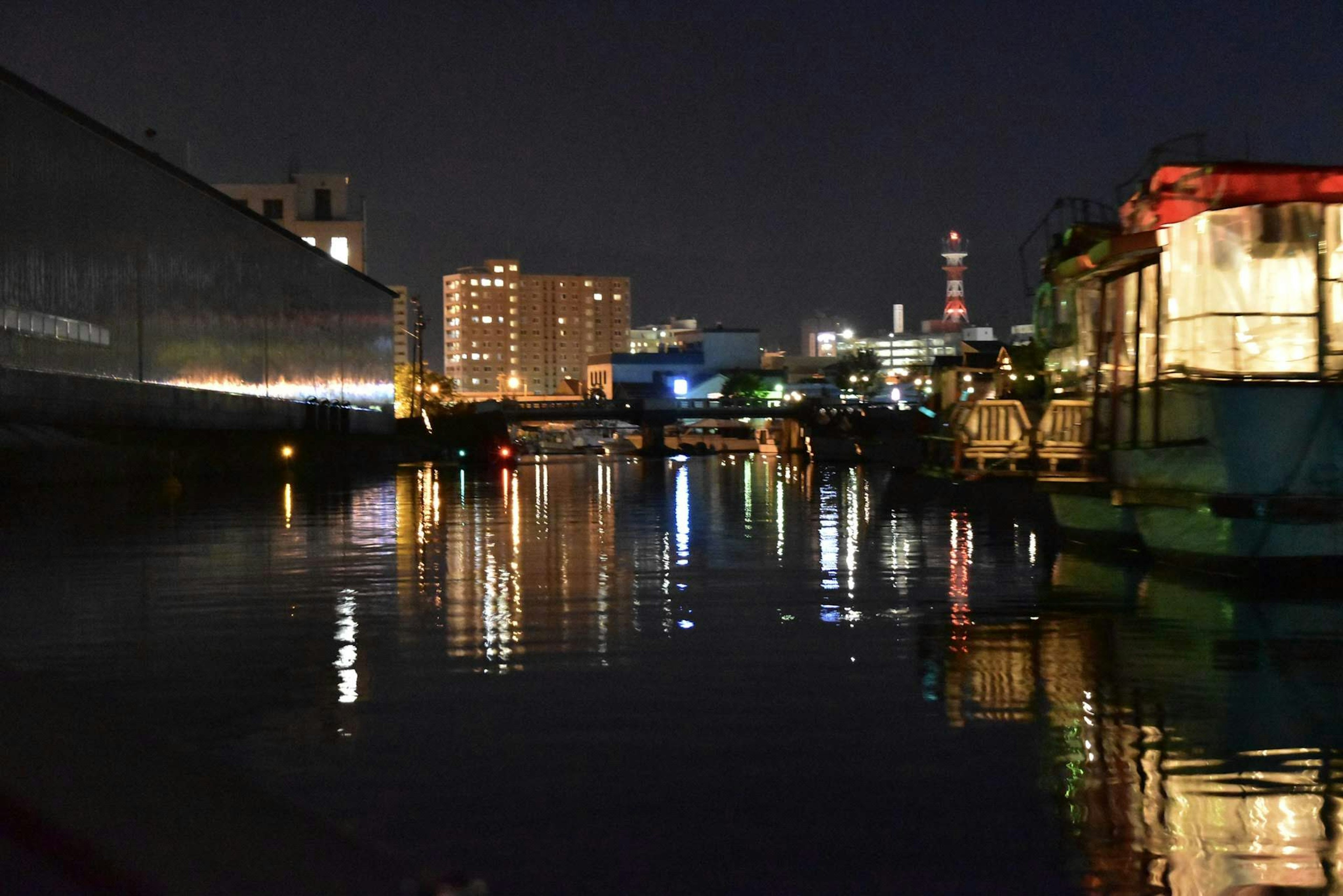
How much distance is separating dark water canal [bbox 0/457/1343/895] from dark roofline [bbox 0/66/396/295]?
2394 cm

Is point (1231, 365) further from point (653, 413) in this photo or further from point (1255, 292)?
point (653, 413)

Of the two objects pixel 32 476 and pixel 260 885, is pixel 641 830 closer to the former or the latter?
pixel 260 885

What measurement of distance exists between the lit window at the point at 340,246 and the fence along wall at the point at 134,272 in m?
48.2

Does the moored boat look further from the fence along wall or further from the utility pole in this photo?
the utility pole

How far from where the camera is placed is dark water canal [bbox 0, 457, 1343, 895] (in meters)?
5.20

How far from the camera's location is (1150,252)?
1513cm

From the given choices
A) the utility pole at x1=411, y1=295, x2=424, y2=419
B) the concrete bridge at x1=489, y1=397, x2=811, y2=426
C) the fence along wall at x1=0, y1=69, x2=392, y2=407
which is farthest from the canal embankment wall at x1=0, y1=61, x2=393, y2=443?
the concrete bridge at x1=489, y1=397, x2=811, y2=426

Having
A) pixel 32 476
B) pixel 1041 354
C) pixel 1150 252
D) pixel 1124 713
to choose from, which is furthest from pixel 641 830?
pixel 32 476

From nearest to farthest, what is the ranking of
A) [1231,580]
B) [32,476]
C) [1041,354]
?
[1231,580]
[1041,354]
[32,476]

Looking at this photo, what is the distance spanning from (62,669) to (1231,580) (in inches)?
389

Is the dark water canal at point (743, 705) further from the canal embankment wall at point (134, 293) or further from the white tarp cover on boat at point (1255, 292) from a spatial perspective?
the canal embankment wall at point (134, 293)

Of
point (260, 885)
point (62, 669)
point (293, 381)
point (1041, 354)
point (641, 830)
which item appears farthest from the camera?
point (293, 381)

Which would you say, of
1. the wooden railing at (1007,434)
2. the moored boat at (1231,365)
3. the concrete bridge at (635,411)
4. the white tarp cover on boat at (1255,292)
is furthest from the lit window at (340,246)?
the white tarp cover on boat at (1255,292)

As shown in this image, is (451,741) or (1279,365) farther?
(1279,365)
